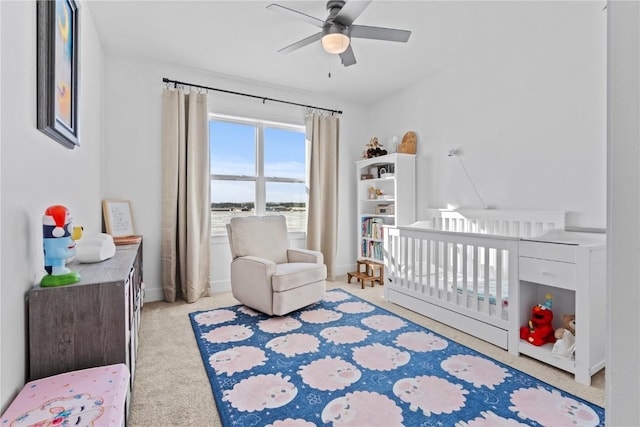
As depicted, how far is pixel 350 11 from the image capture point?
80.4 inches

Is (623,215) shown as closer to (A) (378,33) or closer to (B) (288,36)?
(A) (378,33)

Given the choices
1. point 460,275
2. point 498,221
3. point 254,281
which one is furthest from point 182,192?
point 498,221

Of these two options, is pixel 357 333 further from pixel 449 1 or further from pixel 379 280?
pixel 449 1

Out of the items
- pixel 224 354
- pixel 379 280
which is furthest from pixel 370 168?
pixel 224 354

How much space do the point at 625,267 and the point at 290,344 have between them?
216 cm

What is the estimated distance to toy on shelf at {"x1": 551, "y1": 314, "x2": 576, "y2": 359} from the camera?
1.90 metres

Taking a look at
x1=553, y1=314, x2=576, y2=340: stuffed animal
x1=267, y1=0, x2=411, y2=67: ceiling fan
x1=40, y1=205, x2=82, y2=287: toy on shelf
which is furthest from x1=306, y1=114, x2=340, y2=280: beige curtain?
x1=40, y1=205, x2=82, y2=287: toy on shelf

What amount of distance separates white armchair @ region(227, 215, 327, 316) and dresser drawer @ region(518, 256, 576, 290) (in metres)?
1.66

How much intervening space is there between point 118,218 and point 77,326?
2.09 meters

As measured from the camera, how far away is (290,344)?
2250 mm

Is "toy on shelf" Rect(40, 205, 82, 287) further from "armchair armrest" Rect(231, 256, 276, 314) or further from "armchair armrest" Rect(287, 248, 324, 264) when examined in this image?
"armchair armrest" Rect(287, 248, 324, 264)

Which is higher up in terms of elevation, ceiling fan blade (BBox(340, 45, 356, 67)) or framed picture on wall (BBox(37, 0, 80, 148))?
ceiling fan blade (BBox(340, 45, 356, 67))

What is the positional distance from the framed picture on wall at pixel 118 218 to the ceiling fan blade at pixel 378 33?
8.68 ft

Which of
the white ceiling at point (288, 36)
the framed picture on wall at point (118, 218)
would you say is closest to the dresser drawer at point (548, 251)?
the white ceiling at point (288, 36)
